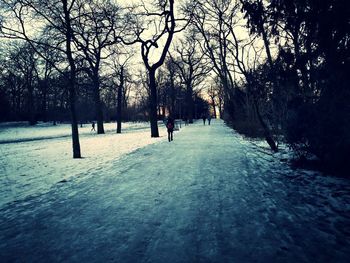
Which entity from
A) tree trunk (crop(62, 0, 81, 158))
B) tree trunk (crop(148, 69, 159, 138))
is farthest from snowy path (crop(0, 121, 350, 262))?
tree trunk (crop(148, 69, 159, 138))

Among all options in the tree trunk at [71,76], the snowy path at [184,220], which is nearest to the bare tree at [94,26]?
the tree trunk at [71,76]

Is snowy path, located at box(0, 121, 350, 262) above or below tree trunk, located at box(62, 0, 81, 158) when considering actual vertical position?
below

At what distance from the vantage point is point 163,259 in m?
3.20

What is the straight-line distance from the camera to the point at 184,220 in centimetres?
441

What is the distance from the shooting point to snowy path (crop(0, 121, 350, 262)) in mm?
3359

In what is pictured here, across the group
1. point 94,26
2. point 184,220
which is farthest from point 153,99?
point 184,220

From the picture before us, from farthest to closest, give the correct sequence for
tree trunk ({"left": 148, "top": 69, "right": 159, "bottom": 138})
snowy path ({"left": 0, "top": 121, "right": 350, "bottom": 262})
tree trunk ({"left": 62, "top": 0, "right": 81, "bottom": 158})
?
tree trunk ({"left": 148, "top": 69, "right": 159, "bottom": 138}) < tree trunk ({"left": 62, "top": 0, "right": 81, "bottom": 158}) < snowy path ({"left": 0, "top": 121, "right": 350, "bottom": 262})

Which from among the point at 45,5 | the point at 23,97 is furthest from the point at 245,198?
the point at 23,97

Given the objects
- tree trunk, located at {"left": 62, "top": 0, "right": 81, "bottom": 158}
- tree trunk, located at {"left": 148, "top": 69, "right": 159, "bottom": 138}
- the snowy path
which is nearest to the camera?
the snowy path

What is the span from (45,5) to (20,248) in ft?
35.3

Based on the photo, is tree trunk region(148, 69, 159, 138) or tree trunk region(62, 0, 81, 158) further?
tree trunk region(148, 69, 159, 138)

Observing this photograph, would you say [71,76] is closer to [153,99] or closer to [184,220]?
[184,220]

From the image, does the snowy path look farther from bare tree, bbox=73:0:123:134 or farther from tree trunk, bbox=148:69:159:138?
tree trunk, bbox=148:69:159:138

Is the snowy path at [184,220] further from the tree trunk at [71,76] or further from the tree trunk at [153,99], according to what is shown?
the tree trunk at [153,99]
